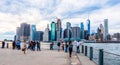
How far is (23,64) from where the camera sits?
1692cm

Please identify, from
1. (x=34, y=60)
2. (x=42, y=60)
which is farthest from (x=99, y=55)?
(x=34, y=60)

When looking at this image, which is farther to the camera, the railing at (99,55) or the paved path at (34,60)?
the paved path at (34,60)

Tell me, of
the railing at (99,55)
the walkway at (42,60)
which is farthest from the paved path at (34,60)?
the railing at (99,55)

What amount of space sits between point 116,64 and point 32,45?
596 inches

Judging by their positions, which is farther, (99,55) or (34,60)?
(34,60)

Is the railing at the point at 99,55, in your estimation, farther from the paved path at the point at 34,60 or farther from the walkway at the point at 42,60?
the paved path at the point at 34,60

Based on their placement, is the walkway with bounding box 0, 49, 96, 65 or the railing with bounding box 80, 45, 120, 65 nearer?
the railing with bounding box 80, 45, 120, 65

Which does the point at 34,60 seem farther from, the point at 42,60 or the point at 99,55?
the point at 99,55

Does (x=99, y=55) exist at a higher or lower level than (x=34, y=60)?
higher

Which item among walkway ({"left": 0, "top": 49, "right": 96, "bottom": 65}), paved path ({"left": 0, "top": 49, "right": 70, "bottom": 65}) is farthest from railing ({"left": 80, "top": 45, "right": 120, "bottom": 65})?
paved path ({"left": 0, "top": 49, "right": 70, "bottom": 65})

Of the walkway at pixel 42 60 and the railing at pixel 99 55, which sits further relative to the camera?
the walkway at pixel 42 60

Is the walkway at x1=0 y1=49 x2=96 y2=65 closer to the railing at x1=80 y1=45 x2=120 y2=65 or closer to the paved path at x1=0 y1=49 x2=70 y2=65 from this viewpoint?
the paved path at x1=0 y1=49 x2=70 y2=65

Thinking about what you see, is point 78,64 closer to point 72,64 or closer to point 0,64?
point 72,64

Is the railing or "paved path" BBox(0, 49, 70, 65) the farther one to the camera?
"paved path" BBox(0, 49, 70, 65)
